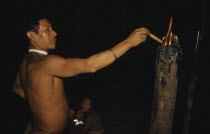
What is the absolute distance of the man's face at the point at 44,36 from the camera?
8.93 ft

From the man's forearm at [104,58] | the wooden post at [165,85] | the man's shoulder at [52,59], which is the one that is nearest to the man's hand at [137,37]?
the man's forearm at [104,58]

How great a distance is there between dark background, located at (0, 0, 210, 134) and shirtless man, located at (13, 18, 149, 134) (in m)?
0.46

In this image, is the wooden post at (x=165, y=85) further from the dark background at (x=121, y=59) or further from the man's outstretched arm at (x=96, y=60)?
the dark background at (x=121, y=59)

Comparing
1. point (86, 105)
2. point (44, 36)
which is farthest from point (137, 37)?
point (86, 105)

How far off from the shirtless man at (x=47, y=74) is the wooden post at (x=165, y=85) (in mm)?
450

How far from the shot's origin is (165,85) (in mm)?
1913

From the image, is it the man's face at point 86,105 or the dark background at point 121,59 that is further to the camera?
the dark background at point 121,59

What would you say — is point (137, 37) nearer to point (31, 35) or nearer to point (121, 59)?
point (31, 35)

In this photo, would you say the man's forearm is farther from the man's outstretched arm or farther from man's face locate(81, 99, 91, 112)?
man's face locate(81, 99, 91, 112)

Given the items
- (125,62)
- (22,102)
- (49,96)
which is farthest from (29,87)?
(125,62)

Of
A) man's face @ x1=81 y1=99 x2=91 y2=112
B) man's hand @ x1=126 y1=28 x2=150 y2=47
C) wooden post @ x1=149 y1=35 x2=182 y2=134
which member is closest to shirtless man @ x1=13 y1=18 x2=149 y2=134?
man's hand @ x1=126 y1=28 x2=150 y2=47

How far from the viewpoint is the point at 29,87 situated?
106 inches

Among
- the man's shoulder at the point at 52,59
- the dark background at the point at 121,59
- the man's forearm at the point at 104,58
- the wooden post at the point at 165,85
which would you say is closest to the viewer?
the wooden post at the point at 165,85

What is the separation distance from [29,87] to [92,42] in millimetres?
7088
